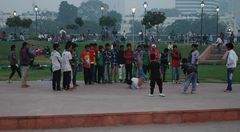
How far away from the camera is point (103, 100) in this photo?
13133 millimetres

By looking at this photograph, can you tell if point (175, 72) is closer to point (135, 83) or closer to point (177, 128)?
point (135, 83)

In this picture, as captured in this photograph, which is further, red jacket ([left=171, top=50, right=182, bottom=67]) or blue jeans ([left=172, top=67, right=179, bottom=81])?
blue jeans ([left=172, top=67, right=179, bottom=81])

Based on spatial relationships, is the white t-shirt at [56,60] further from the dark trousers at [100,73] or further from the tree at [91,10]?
the tree at [91,10]

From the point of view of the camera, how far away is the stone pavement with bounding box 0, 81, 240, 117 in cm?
1136

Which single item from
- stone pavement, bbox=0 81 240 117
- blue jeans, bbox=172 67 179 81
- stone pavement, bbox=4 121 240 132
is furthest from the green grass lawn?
stone pavement, bbox=4 121 240 132

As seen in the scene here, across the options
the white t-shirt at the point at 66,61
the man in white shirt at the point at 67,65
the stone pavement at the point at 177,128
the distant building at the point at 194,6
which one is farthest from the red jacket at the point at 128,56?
the distant building at the point at 194,6

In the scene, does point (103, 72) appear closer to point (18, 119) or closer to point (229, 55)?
point (229, 55)

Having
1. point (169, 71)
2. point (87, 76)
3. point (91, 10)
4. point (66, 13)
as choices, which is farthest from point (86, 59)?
point (91, 10)

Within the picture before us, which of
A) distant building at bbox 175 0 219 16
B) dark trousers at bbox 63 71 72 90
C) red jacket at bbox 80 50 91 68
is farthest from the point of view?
distant building at bbox 175 0 219 16

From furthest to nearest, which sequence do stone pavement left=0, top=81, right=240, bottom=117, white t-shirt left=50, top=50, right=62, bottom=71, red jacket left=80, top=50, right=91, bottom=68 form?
red jacket left=80, top=50, right=91, bottom=68 < white t-shirt left=50, top=50, right=62, bottom=71 < stone pavement left=0, top=81, right=240, bottom=117

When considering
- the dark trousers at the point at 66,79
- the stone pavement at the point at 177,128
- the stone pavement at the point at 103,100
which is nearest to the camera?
the stone pavement at the point at 177,128

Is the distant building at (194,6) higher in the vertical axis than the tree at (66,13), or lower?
higher

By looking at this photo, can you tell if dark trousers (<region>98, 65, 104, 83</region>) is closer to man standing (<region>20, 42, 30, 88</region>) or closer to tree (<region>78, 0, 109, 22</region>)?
man standing (<region>20, 42, 30, 88</region>)

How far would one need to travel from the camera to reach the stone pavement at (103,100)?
447 inches
